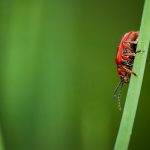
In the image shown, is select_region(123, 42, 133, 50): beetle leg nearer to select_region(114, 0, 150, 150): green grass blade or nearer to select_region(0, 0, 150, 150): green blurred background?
select_region(0, 0, 150, 150): green blurred background

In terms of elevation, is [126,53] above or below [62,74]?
above

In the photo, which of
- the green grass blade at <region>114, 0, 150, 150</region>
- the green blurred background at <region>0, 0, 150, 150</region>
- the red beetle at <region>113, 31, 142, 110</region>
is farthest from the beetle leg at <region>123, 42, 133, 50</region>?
the green grass blade at <region>114, 0, 150, 150</region>

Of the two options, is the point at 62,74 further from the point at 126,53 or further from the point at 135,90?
the point at 135,90

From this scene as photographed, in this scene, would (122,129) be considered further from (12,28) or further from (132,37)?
(12,28)

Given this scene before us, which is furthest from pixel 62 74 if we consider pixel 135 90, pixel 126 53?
pixel 135 90

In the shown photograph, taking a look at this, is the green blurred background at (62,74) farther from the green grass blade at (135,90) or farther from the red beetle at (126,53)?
the green grass blade at (135,90)

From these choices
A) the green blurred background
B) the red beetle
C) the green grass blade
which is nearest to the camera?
the green grass blade

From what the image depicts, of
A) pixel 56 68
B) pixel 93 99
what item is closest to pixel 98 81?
pixel 93 99

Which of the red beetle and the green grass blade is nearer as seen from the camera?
the green grass blade

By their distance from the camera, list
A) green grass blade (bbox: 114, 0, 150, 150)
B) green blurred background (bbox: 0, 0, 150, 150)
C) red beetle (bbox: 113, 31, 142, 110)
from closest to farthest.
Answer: green grass blade (bbox: 114, 0, 150, 150), red beetle (bbox: 113, 31, 142, 110), green blurred background (bbox: 0, 0, 150, 150)
